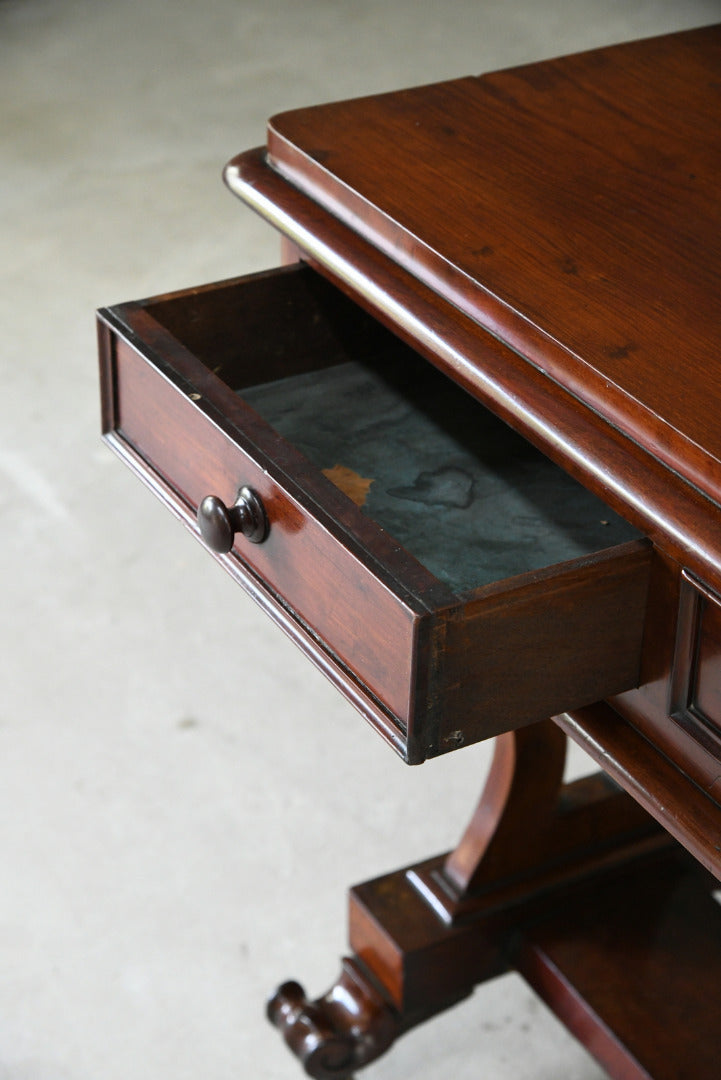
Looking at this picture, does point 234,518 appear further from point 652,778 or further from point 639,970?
point 639,970

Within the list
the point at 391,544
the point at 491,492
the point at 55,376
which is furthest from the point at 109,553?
the point at 391,544

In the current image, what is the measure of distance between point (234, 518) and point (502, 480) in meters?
0.18

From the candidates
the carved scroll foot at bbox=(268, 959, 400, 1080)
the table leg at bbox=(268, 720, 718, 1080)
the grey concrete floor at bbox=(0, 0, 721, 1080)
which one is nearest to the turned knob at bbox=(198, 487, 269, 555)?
the table leg at bbox=(268, 720, 718, 1080)

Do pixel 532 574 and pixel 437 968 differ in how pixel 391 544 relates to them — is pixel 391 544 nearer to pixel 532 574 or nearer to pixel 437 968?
pixel 532 574

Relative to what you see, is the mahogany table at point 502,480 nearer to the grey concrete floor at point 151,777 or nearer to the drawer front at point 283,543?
the drawer front at point 283,543

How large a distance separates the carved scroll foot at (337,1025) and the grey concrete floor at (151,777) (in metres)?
0.13

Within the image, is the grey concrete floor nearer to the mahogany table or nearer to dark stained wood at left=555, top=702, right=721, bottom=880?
the mahogany table

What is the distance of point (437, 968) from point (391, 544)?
54 centimetres

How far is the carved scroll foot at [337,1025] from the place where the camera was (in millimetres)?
1095

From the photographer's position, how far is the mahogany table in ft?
2.18

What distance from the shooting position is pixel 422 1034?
Answer: 126cm

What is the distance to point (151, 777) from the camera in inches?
58.2

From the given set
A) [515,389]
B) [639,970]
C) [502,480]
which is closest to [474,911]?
[639,970]

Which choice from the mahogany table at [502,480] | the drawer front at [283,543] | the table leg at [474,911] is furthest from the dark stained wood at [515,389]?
the table leg at [474,911]
